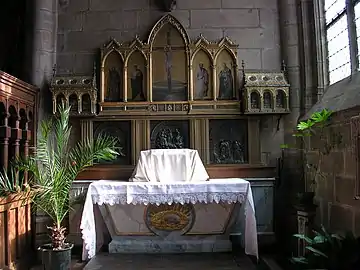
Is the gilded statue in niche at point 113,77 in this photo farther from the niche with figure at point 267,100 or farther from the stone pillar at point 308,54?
the stone pillar at point 308,54

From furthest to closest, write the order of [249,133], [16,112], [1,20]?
[1,20] < [249,133] < [16,112]

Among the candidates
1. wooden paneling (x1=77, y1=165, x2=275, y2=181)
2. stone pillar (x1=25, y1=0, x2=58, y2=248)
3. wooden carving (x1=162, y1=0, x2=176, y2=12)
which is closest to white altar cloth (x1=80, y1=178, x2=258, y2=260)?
wooden paneling (x1=77, y1=165, x2=275, y2=181)

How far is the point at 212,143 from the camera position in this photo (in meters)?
6.02

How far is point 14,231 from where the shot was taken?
4969 mm

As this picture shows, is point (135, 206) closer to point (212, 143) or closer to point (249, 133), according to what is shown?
point (212, 143)

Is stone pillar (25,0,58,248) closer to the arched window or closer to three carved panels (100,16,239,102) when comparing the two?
three carved panels (100,16,239,102)

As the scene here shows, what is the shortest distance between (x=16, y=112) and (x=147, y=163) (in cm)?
173

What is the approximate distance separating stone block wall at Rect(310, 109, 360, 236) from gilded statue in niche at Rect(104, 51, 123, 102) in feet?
9.66

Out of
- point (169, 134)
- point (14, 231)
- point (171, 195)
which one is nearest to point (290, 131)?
point (169, 134)

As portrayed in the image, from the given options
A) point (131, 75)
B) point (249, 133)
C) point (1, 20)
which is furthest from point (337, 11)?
point (1, 20)

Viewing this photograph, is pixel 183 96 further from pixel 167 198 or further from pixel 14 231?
pixel 14 231

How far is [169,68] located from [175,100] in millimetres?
475

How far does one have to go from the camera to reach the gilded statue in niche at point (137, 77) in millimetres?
6062

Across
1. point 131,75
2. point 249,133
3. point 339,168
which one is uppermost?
point 131,75
